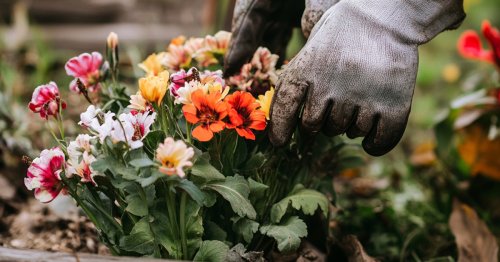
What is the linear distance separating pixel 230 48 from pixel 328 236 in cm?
52

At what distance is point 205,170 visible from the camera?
3.65 feet

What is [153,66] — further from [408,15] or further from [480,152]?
[480,152]

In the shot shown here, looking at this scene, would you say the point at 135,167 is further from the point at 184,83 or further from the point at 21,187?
the point at 21,187

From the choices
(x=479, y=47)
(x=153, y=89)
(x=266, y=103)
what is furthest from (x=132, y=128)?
(x=479, y=47)

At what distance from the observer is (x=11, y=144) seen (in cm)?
199

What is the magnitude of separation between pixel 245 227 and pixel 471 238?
31.4 inches

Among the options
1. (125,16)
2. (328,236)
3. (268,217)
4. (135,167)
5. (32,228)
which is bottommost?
(125,16)

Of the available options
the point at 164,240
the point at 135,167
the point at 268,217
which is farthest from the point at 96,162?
the point at 268,217

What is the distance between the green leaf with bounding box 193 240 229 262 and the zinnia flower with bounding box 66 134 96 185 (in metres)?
0.25

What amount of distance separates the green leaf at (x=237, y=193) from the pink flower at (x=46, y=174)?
0.94 ft

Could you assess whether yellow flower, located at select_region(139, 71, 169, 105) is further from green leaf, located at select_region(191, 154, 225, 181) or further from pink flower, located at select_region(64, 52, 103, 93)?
pink flower, located at select_region(64, 52, 103, 93)

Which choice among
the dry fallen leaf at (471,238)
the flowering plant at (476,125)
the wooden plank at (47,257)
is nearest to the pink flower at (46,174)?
the wooden plank at (47,257)

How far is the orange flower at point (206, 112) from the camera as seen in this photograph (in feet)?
3.58

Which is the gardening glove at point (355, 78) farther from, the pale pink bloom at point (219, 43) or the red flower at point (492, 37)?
the red flower at point (492, 37)
